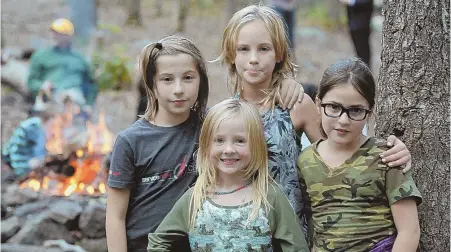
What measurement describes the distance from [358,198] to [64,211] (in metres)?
4.19

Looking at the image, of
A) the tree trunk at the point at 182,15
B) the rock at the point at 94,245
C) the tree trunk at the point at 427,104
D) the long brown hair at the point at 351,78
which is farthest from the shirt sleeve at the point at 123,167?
the tree trunk at the point at 182,15

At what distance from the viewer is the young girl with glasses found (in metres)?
3.24

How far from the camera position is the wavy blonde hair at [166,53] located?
360 centimetres

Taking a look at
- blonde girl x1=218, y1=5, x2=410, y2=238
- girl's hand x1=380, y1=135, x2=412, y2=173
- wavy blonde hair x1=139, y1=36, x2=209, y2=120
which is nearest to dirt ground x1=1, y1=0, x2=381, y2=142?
wavy blonde hair x1=139, y1=36, x2=209, y2=120

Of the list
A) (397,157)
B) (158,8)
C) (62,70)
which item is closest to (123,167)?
(397,157)

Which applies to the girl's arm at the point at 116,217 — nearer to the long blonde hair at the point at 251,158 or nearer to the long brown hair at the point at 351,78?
the long blonde hair at the point at 251,158

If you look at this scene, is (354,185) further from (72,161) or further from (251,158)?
(72,161)

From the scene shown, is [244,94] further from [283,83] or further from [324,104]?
[324,104]

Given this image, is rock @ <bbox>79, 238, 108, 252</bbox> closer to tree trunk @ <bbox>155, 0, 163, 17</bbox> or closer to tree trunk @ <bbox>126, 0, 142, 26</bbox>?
tree trunk @ <bbox>126, 0, 142, 26</bbox>

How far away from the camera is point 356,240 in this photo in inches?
129

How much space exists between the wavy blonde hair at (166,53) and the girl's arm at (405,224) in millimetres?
1093

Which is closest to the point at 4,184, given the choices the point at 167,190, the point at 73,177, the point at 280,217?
the point at 73,177

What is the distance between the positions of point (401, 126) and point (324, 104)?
0.72 m

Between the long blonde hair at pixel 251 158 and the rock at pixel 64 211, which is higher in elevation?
the long blonde hair at pixel 251 158
